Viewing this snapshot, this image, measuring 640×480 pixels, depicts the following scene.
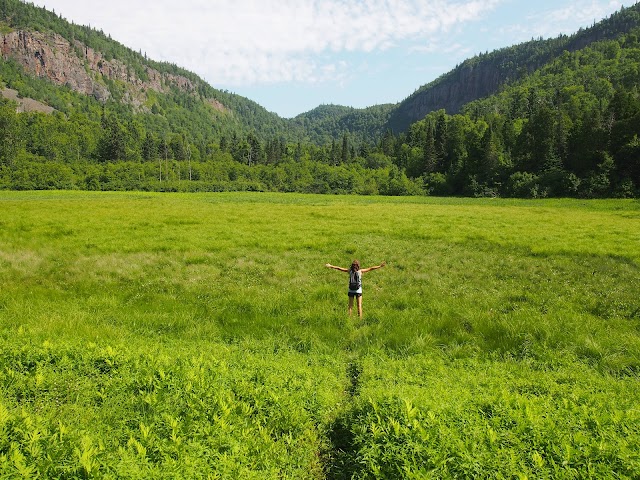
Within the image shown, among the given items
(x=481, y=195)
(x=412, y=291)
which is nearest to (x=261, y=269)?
(x=412, y=291)

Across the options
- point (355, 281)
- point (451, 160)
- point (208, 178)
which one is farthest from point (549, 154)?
point (208, 178)

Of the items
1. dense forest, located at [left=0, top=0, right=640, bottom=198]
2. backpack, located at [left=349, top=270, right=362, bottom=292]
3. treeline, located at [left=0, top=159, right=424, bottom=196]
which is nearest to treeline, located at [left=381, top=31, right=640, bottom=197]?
dense forest, located at [left=0, top=0, right=640, bottom=198]

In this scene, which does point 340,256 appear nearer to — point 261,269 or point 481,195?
point 261,269

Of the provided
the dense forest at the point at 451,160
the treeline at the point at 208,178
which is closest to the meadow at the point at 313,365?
the dense forest at the point at 451,160

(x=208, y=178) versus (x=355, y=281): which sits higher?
(x=208, y=178)

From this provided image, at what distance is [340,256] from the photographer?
25.4 m

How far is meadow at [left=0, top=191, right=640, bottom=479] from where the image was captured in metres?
5.84

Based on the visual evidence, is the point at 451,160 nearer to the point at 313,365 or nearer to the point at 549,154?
the point at 549,154

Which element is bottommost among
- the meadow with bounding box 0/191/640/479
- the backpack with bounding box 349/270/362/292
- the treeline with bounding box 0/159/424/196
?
the meadow with bounding box 0/191/640/479

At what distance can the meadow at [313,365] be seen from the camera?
5.84 metres

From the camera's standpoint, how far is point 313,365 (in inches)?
411

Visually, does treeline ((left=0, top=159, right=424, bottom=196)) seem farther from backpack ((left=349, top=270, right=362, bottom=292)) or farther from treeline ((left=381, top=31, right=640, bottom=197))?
backpack ((left=349, top=270, right=362, bottom=292))

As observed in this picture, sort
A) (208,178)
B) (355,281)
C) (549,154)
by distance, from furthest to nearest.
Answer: (208,178) < (549,154) < (355,281)

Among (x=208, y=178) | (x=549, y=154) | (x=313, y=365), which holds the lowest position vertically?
(x=313, y=365)
